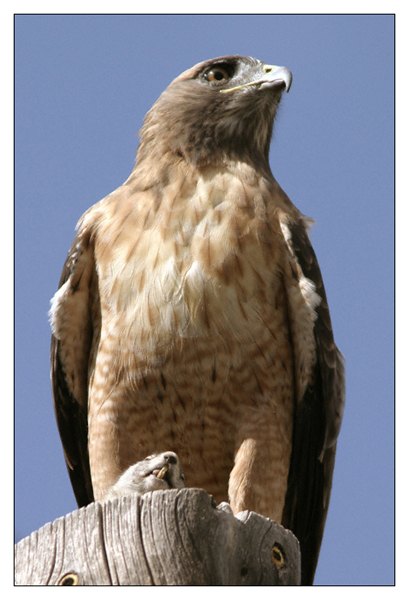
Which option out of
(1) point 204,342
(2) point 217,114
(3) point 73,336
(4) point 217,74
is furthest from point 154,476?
(4) point 217,74

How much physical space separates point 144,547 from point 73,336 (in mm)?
2477

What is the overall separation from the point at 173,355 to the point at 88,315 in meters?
0.81

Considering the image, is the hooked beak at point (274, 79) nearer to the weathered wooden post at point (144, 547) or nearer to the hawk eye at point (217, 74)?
the hawk eye at point (217, 74)

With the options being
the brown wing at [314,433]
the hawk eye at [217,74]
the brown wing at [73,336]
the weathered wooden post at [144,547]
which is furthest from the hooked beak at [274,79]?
the weathered wooden post at [144,547]

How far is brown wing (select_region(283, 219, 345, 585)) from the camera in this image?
5367mm

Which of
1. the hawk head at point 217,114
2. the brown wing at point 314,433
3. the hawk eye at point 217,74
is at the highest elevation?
the hawk eye at point 217,74

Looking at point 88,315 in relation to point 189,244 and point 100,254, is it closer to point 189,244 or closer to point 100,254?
point 100,254

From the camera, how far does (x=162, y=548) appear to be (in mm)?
3238

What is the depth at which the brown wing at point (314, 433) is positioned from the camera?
5.37 metres

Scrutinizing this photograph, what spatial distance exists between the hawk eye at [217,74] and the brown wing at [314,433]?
138 cm

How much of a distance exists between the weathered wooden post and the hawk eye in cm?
377

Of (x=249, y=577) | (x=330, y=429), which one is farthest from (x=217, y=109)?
(x=249, y=577)

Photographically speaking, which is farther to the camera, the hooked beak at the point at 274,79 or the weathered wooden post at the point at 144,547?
the hooked beak at the point at 274,79

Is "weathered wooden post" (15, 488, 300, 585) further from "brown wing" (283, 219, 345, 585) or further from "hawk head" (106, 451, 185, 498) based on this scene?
"brown wing" (283, 219, 345, 585)
